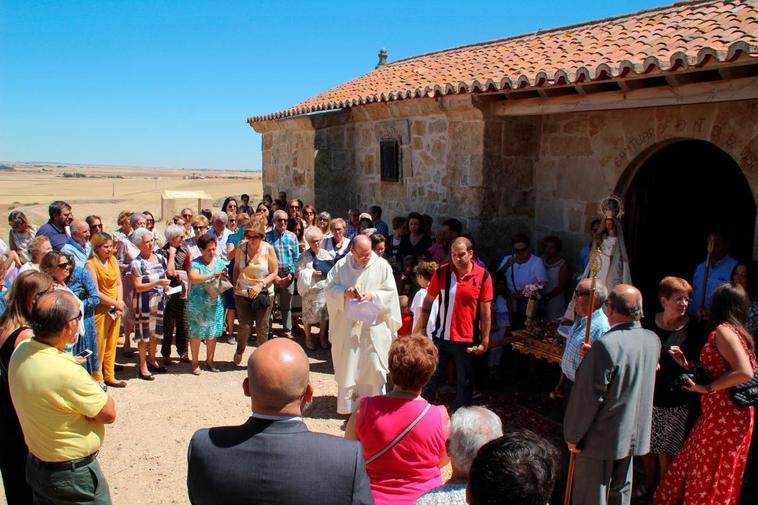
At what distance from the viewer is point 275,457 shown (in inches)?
74.5

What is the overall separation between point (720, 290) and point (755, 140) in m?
2.49

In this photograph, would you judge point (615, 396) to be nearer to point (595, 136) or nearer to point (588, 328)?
point (588, 328)

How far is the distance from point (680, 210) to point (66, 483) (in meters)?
7.15

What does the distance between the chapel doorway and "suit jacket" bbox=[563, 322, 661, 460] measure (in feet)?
12.5

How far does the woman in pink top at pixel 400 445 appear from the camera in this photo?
2674mm

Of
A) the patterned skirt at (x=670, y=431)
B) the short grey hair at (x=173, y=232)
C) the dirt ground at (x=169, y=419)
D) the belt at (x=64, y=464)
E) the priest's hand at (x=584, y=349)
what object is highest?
the short grey hair at (x=173, y=232)

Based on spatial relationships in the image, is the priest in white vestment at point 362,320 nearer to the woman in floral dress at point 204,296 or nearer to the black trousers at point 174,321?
the woman in floral dress at point 204,296

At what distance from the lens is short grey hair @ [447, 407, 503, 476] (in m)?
2.27

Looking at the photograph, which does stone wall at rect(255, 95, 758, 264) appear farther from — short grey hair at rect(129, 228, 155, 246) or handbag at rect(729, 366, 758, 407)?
short grey hair at rect(129, 228, 155, 246)

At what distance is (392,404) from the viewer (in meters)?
2.79

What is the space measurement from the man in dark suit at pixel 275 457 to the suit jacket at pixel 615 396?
1.79 m

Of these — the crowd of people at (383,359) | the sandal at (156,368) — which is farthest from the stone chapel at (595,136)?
the sandal at (156,368)

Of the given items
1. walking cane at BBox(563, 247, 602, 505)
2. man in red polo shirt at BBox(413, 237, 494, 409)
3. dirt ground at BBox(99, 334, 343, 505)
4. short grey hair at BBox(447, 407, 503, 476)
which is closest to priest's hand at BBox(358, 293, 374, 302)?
man in red polo shirt at BBox(413, 237, 494, 409)

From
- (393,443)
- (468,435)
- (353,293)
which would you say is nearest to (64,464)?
(393,443)
